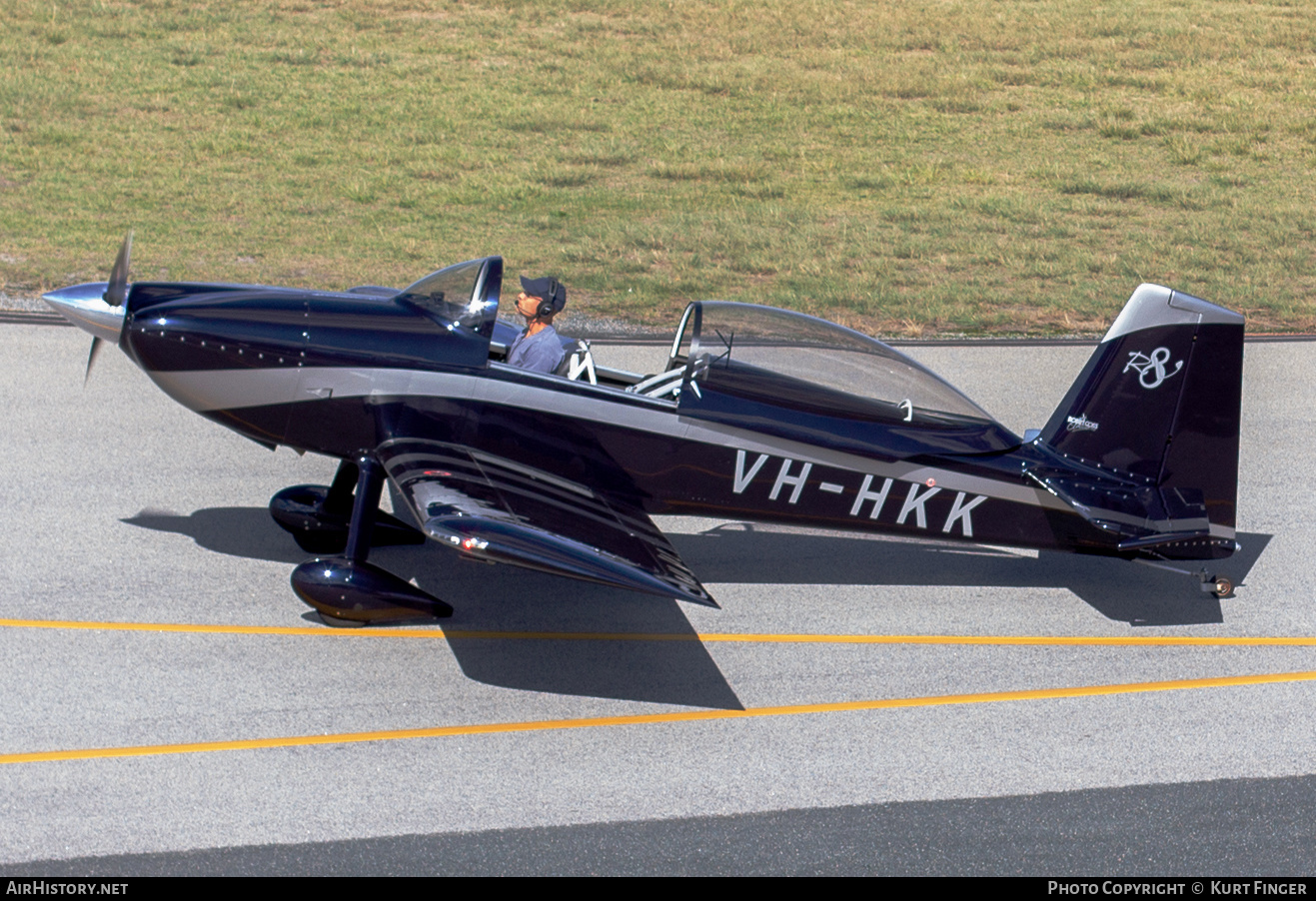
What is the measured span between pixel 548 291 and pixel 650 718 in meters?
2.93

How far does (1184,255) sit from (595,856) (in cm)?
1407

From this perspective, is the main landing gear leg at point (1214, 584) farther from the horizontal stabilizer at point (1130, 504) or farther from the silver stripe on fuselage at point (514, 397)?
the silver stripe on fuselage at point (514, 397)

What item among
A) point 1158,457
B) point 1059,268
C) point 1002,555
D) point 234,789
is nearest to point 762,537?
point 1002,555

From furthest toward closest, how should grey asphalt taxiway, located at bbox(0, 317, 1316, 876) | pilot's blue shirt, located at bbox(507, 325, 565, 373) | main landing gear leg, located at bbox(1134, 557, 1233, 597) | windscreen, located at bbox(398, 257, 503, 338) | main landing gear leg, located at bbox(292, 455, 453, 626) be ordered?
main landing gear leg, located at bbox(1134, 557, 1233, 597)
pilot's blue shirt, located at bbox(507, 325, 565, 373)
windscreen, located at bbox(398, 257, 503, 338)
main landing gear leg, located at bbox(292, 455, 453, 626)
grey asphalt taxiway, located at bbox(0, 317, 1316, 876)

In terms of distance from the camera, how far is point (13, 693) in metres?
6.49

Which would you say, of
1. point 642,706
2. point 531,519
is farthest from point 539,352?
point 642,706

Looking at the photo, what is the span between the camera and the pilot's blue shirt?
25.7ft

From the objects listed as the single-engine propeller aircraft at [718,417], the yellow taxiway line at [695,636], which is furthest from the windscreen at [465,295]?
the yellow taxiway line at [695,636]

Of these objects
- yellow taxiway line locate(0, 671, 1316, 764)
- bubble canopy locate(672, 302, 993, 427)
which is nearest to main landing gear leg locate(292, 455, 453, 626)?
yellow taxiway line locate(0, 671, 1316, 764)

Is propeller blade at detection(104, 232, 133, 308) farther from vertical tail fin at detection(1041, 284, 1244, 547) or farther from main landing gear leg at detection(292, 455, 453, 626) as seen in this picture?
vertical tail fin at detection(1041, 284, 1244, 547)

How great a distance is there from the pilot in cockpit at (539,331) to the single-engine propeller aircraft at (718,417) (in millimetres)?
178

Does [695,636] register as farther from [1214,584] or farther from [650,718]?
[1214,584]

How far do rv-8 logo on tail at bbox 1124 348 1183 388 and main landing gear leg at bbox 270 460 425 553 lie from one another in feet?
15.7

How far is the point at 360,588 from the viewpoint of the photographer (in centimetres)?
702
